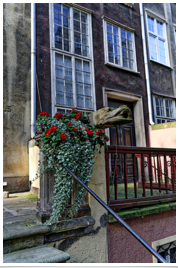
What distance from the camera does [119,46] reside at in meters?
7.79

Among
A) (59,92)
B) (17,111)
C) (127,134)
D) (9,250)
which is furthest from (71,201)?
(127,134)

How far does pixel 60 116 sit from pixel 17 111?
122 inches

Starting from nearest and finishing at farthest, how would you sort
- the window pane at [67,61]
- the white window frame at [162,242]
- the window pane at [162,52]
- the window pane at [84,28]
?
1. the white window frame at [162,242]
2. the window pane at [67,61]
3. the window pane at [84,28]
4. the window pane at [162,52]

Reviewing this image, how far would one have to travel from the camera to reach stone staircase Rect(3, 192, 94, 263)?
82.0 inches

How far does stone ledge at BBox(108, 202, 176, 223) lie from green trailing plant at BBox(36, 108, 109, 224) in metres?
0.90

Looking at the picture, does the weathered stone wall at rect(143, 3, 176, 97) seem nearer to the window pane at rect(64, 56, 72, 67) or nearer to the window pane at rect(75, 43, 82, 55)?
the window pane at rect(75, 43, 82, 55)

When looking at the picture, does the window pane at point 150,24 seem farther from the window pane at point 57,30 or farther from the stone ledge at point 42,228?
the stone ledge at point 42,228

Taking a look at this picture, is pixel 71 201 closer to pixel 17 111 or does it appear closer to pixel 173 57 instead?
pixel 17 111

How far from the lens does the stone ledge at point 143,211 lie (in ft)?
10.8

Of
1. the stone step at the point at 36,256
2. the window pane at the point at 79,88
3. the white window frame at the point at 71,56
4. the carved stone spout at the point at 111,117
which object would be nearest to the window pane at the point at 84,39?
the white window frame at the point at 71,56

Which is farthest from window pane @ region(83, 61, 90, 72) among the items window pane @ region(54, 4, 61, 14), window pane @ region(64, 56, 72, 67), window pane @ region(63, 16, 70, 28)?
Result: window pane @ region(54, 4, 61, 14)

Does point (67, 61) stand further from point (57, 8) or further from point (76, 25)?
point (57, 8)

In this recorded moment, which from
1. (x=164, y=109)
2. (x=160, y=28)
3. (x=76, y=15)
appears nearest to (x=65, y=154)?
(x=76, y=15)

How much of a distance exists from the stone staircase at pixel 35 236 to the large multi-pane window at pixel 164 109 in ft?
21.9
